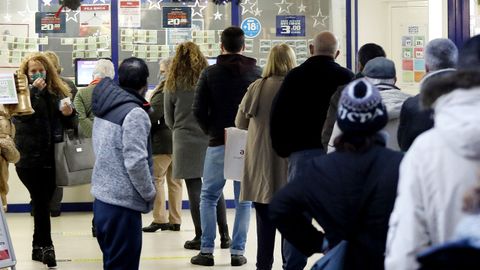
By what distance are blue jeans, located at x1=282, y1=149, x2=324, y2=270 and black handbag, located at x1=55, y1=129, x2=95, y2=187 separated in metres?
2.00

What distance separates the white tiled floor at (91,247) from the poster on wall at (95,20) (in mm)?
2178

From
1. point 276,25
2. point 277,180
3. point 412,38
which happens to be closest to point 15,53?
point 276,25

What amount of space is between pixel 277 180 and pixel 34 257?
2.35 m

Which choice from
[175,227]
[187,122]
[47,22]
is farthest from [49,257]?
[47,22]

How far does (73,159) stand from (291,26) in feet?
13.0

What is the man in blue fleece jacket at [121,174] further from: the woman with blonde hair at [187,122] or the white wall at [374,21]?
the white wall at [374,21]

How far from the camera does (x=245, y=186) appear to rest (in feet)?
22.3

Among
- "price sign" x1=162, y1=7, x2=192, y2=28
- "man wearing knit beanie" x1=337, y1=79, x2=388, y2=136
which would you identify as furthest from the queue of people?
"price sign" x1=162, y1=7, x2=192, y2=28

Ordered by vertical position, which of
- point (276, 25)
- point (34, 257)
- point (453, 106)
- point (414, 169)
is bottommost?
point (34, 257)

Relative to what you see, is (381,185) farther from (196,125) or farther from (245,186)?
(196,125)

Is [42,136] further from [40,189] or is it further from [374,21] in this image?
[374,21]

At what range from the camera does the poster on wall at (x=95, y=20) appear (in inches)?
445

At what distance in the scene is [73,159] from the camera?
8438 millimetres

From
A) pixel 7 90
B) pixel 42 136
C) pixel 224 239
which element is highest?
pixel 7 90
